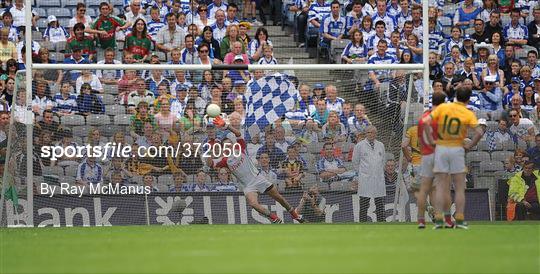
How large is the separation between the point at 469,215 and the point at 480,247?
766 centimetres

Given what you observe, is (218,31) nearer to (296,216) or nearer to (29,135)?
(296,216)

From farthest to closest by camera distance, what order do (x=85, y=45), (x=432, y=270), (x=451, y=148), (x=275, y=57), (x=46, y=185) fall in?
(x=275, y=57) < (x=85, y=45) < (x=46, y=185) < (x=451, y=148) < (x=432, y=270)

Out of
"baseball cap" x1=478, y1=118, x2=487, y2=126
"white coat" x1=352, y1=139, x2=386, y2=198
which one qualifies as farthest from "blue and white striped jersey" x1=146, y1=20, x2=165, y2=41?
"baseball cap" x1=478, y1=118, x2=487, y2=126

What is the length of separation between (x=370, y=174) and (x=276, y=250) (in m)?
8.20

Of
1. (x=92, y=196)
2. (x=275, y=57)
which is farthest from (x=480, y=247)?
(x=275, y=57)

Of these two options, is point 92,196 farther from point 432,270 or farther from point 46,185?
point 432,270

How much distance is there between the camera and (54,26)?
2592cm

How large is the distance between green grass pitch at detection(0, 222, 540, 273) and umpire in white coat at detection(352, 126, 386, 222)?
324cm

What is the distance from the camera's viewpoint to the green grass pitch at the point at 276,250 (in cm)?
1292

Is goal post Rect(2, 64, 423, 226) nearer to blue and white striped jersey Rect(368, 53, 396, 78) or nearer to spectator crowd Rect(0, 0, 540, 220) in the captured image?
spectator crowd Rect(0, 0, 540, 220)

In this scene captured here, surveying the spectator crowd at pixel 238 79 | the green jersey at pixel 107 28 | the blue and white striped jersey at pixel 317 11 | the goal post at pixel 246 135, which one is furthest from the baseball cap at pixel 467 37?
the green jersey at pixel 107 28

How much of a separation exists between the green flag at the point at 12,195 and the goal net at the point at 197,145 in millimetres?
17

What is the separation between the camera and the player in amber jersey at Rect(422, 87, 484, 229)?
18.0 meters

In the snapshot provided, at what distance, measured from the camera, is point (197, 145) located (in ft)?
74.0
